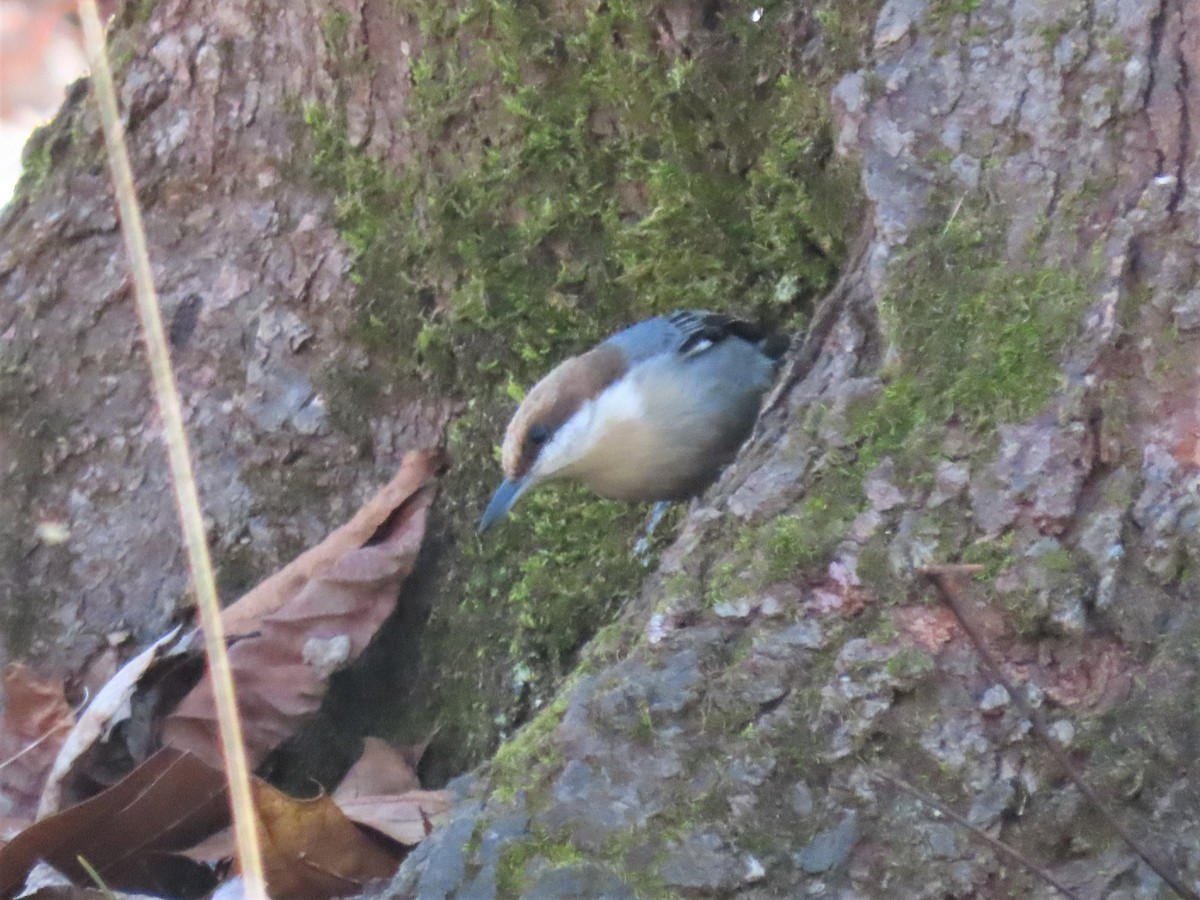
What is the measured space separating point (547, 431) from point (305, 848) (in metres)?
1.13

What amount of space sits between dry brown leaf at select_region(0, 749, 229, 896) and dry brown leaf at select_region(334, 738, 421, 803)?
0.30 m

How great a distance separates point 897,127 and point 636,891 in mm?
1444

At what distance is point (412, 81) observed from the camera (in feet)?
10.1

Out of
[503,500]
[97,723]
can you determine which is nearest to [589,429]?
[503,500]

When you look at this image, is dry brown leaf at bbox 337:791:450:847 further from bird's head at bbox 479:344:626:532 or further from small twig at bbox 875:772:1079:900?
small twig at bbox 875:772:1079:900

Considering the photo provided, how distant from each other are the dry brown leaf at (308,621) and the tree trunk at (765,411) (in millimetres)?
112

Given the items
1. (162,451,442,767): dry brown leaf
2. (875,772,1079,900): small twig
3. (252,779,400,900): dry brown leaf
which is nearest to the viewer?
(875,772,1079,900): small twig

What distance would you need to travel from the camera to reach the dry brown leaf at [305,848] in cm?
212

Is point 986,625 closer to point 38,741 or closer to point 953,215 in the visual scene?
point 953,215

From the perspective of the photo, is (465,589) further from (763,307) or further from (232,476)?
→ (763,307)

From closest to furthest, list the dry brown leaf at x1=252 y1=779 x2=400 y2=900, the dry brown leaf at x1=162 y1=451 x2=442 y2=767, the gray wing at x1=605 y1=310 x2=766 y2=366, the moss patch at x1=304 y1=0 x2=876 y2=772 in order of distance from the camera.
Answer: the dry brown leaf at x1=252 y1=779 x2=400 y2=900
the dry brown leaf at x1=162 y1=451 x2=442 y2=767
the moss patch at x1=304 y1=0 x2=876 y2=772
the gray wing at x1=605 y1=310 x2=766 y2=366

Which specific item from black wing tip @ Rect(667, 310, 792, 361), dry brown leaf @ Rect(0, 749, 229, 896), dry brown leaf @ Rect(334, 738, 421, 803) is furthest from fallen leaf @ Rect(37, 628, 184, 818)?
black wing tip @ Rect(667, 310, 792, 361)

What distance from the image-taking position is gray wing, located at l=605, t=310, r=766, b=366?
3045 mm

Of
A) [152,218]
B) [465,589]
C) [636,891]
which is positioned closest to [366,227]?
[152,218]
